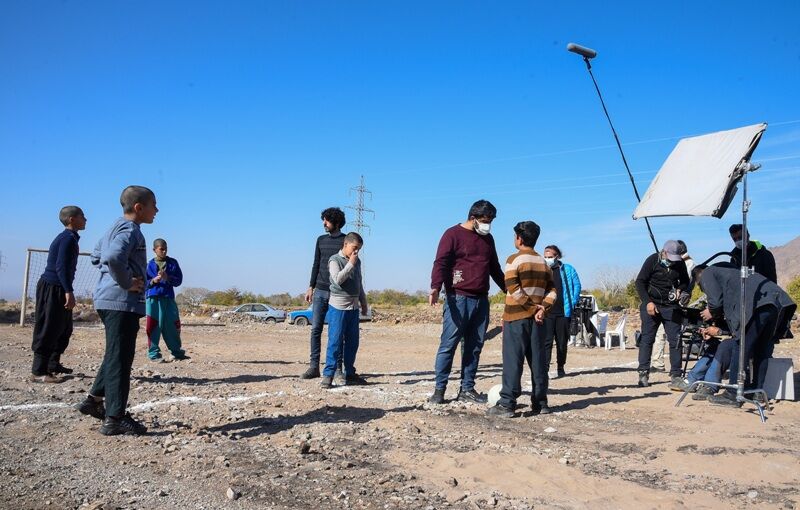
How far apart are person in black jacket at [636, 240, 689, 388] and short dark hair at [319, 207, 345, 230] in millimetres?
3776

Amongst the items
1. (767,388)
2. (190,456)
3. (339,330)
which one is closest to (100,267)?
(190,456)

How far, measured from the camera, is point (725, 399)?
686 cm

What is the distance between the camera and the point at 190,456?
14.8 ft

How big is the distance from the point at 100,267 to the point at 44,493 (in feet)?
6.32

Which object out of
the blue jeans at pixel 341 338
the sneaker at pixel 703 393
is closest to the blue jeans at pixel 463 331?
the blue jeans at pixel 341 338

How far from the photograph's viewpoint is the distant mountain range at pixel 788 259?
223ft

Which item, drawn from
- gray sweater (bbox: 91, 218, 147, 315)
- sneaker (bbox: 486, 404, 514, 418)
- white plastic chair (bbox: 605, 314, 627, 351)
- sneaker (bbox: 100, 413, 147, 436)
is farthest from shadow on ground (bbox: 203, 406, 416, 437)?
white plastic chair (bbox: 605, 314, 627, 351)

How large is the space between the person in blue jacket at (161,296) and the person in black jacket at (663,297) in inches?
245

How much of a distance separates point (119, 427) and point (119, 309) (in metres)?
0.89

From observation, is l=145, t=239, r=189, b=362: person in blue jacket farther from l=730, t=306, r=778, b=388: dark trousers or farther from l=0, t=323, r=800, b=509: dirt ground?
l=730, t=306, r=778, b=388: dark trousers

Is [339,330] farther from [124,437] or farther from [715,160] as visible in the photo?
[715,160]

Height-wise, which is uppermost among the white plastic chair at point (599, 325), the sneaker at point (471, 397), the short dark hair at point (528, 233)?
the short dark hair at point (528, 233)

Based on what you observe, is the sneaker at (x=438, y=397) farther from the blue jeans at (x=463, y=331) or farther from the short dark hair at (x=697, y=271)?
the short dark hair at (x=697, y=271)

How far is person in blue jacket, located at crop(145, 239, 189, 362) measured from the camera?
9.12 m
